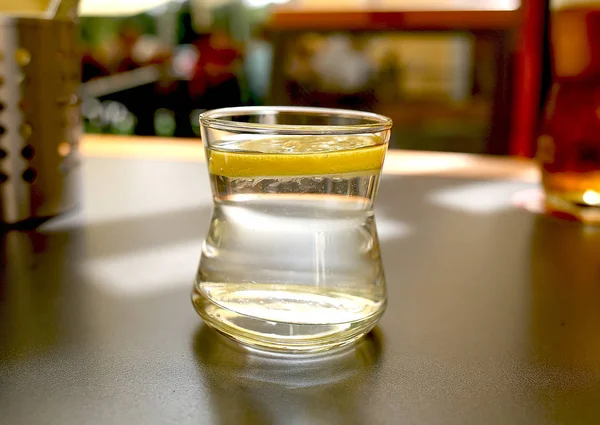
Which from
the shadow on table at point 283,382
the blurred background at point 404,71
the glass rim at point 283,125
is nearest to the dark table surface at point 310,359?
the shadow on table at point 283,382

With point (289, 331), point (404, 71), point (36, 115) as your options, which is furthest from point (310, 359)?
point (404, 71)

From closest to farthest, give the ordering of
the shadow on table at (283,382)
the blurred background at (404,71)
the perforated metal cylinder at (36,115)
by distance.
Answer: the shadow on table at (283,382) → the perforated metal cylinder at (36,115) → the blurred background at (404,71)

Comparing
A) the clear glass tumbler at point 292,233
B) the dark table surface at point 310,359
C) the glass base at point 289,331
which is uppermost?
the clear glass tumbler at point 292,233

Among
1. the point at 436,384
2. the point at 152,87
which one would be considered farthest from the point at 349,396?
the point at 152,87

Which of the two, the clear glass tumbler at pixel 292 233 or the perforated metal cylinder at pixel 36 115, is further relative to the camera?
the perforated metal cylinder at pixel 36 115

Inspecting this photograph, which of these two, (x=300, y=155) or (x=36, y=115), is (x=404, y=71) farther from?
(x=300, y=155)

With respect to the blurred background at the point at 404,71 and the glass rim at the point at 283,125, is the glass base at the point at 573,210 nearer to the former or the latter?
the glass rim at the point at 283,125

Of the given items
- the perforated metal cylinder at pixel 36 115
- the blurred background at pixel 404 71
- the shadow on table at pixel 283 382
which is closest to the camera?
the shadow on table at pixel 283 382

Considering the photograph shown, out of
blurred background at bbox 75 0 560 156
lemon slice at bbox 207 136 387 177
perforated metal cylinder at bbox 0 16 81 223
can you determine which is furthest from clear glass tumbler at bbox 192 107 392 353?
blurred background at bbox 75 0 560 156
